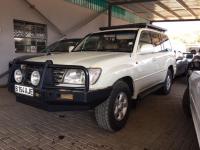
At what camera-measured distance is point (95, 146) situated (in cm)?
331

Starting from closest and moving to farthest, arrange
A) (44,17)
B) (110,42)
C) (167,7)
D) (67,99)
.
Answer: (67,99), (110,42), (44,17), (167,7)

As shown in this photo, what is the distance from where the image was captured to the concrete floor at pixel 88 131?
3344 mm

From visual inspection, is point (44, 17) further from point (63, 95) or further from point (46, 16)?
point (63, 95)

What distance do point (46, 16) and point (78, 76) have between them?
7.16 metres

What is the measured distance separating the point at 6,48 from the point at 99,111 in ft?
19.8

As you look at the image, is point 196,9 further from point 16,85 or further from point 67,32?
point 16,85

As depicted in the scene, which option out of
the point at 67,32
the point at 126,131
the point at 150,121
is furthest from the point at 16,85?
the point at 67,32

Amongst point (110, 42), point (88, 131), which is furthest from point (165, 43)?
point (88, 131)

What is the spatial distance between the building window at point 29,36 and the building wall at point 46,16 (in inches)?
8.4

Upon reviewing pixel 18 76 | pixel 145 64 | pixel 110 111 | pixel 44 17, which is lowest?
pixel 110 111

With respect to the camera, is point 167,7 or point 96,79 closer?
point 96,79

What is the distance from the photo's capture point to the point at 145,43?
472cm

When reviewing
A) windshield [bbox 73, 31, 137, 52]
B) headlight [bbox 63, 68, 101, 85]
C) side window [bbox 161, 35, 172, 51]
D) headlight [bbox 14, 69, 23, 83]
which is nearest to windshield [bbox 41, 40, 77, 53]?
windshield [bbox 73, 31, 137, 52]

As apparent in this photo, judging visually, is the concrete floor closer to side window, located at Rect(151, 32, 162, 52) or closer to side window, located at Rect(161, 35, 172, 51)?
side window, located at Rect(151, 32, 162, 52)
